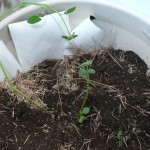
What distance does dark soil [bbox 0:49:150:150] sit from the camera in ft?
2.26

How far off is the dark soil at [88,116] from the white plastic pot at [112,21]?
65mm

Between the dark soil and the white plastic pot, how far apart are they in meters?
0.06

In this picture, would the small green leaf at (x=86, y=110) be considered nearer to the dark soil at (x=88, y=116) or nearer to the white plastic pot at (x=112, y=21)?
the dark soil at (x=88, y=116)

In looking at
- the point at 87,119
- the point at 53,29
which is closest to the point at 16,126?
the point at 87,119

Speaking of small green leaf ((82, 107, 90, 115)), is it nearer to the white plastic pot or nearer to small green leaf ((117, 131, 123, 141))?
small green leaf ((117, 131, 123, 141))

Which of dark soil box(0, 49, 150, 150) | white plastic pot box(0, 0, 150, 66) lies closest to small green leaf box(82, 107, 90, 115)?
dark soil box(0, 49, 150, 150)

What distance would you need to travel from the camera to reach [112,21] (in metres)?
0.81

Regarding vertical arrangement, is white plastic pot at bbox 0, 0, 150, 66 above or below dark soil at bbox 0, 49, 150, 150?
above

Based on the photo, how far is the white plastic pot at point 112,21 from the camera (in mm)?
763

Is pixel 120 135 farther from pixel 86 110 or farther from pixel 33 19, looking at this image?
pixel 33 19

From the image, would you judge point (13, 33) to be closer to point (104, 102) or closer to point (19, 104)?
point (19, 104)

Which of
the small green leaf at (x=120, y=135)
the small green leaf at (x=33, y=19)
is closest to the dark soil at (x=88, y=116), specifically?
the small green leaf at (x=120, y=135)

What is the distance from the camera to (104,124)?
71cm

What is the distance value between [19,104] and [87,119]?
6.8 inches
